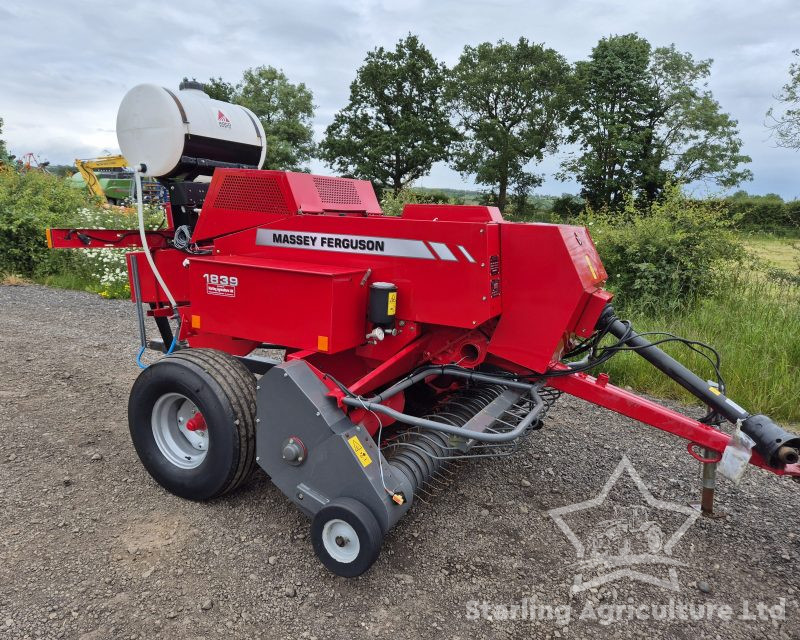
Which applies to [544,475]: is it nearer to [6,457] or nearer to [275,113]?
[6,457]

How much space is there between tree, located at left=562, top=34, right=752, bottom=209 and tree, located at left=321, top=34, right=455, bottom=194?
7.59 meters

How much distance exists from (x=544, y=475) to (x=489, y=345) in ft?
3.65

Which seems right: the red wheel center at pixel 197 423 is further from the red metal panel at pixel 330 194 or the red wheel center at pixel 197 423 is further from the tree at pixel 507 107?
the tree at pixel 507 107

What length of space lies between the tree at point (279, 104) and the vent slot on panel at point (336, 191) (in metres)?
31.7

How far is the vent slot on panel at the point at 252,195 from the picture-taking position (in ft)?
10.5

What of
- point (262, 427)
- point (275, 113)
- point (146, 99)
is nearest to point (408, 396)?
point (262, 427)

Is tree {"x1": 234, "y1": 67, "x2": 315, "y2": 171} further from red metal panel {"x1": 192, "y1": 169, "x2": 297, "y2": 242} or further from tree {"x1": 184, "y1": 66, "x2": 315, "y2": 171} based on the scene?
red metal panel {"x1": 192, "y1": 169, "x2": 297, "y2": 242}

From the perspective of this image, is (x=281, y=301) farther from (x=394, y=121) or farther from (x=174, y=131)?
(x=394, y=121)

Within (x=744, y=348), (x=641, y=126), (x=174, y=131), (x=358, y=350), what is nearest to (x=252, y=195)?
(x=174, y=131)

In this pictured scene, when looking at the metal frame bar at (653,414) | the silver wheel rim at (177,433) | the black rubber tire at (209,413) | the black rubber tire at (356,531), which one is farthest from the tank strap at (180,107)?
the metal frame bar at (653,414)

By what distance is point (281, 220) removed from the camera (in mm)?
3199

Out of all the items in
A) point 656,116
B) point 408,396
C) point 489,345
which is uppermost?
point 656,116

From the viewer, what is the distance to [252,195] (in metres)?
3.29

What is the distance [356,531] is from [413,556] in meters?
0.48
